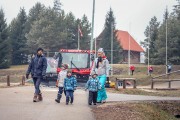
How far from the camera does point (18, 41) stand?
327ft

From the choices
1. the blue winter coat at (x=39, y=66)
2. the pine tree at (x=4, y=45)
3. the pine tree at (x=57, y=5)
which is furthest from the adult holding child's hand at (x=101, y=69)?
the pine tree at (x=57, y=5)

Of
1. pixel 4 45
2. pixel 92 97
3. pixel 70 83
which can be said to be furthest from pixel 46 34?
pixel 92 97

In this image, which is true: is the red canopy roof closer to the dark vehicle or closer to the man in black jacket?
the dark vehicle

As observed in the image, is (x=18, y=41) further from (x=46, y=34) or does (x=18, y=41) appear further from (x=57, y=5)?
(x=57, y=5)

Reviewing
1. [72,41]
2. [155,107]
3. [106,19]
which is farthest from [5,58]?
[155,107]

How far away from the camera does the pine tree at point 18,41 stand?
98350 mm

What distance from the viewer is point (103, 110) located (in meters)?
13.3

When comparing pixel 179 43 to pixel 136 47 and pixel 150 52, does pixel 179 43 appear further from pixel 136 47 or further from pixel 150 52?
pixel 136 47

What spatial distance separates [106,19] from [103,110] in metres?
84.0

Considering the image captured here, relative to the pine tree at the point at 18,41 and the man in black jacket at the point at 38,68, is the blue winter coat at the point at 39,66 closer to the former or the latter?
the man in black jacket at the point at 38,68

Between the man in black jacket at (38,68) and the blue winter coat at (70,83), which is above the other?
the man in black jacket at (38,68)

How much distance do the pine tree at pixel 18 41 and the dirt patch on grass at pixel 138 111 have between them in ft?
269

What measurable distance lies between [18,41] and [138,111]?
3479 inches

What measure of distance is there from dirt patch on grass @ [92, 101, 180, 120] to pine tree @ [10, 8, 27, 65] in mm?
81839
